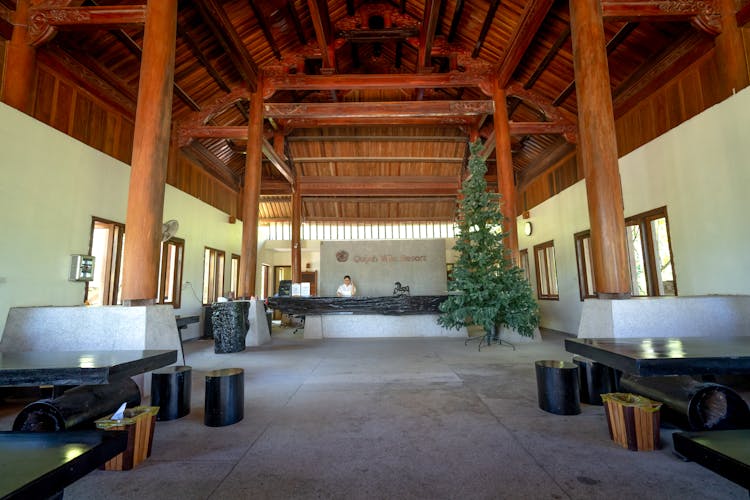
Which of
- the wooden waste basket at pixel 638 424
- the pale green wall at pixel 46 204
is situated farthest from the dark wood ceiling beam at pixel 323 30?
the wooden waste basket at pixel 638 424

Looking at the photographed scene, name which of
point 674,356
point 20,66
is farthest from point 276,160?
point 674,356

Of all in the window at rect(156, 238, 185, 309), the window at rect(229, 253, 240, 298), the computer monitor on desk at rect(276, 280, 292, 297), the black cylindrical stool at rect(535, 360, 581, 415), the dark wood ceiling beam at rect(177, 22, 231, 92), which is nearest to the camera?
the black cylindrical stool at rect(535, 360, 581, 415)

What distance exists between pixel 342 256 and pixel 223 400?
258 inches

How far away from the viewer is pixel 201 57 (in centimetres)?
705

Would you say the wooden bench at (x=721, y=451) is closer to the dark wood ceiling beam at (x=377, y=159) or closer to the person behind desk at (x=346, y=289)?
the person behind desk at (x=346, y=289)

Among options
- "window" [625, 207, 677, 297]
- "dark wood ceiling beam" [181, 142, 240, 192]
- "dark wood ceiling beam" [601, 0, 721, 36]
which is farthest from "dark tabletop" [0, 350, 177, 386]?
"dark wood ceiling beam" [181, 142, 240, 192]

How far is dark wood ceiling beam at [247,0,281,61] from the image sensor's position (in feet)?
22.6

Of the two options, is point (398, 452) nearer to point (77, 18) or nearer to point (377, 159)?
point (77, 18)

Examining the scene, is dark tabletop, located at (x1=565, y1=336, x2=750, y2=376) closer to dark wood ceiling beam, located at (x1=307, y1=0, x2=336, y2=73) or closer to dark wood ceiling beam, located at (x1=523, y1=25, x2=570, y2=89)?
dark wood ceiling beam, located at (x1=523, y1=25, x2=570, y2=89)

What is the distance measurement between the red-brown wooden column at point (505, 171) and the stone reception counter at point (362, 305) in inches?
74.4

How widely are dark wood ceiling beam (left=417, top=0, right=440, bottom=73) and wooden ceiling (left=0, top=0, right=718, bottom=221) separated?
0.12ft

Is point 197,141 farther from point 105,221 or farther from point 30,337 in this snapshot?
point 30,337

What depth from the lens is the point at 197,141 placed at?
9.12m

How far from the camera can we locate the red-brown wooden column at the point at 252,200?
726 cm
